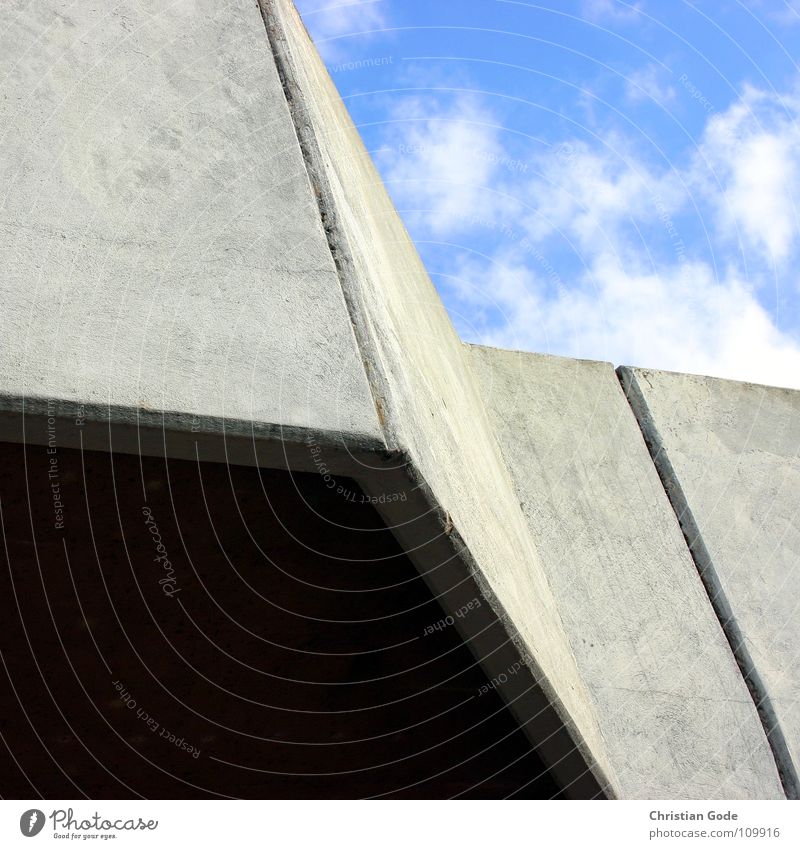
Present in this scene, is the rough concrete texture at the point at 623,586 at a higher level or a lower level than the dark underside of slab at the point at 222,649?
higher

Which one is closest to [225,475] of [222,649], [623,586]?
[222,649]

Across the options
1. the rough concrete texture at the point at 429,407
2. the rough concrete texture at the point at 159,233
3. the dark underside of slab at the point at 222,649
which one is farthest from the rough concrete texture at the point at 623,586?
the rough concrete texture at the point at 159,233

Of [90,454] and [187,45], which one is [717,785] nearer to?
[90,454]

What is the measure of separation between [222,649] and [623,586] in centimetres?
212

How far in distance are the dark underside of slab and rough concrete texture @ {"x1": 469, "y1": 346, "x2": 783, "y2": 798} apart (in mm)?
1004

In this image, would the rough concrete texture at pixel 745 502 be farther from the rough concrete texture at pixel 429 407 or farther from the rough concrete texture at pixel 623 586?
the rough concrete texture at pixel 429 407

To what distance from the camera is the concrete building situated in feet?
5.81

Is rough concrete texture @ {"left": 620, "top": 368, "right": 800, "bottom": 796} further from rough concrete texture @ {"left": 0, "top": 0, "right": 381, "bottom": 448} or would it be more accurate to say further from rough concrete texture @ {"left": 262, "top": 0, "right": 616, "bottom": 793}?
rough concrete texture @ {"left": 0, "top": 0, "right": 381, "bottom": 448}

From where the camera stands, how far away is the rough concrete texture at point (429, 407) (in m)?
1.97

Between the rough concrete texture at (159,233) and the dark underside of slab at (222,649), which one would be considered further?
the dark underside of slab at (222,649)

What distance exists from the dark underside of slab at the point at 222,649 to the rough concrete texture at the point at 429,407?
0.16 m

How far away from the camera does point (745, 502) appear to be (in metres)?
4.32

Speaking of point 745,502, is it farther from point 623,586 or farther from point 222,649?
point 222,649

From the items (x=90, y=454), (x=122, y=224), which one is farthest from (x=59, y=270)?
(x=90, y=454)
